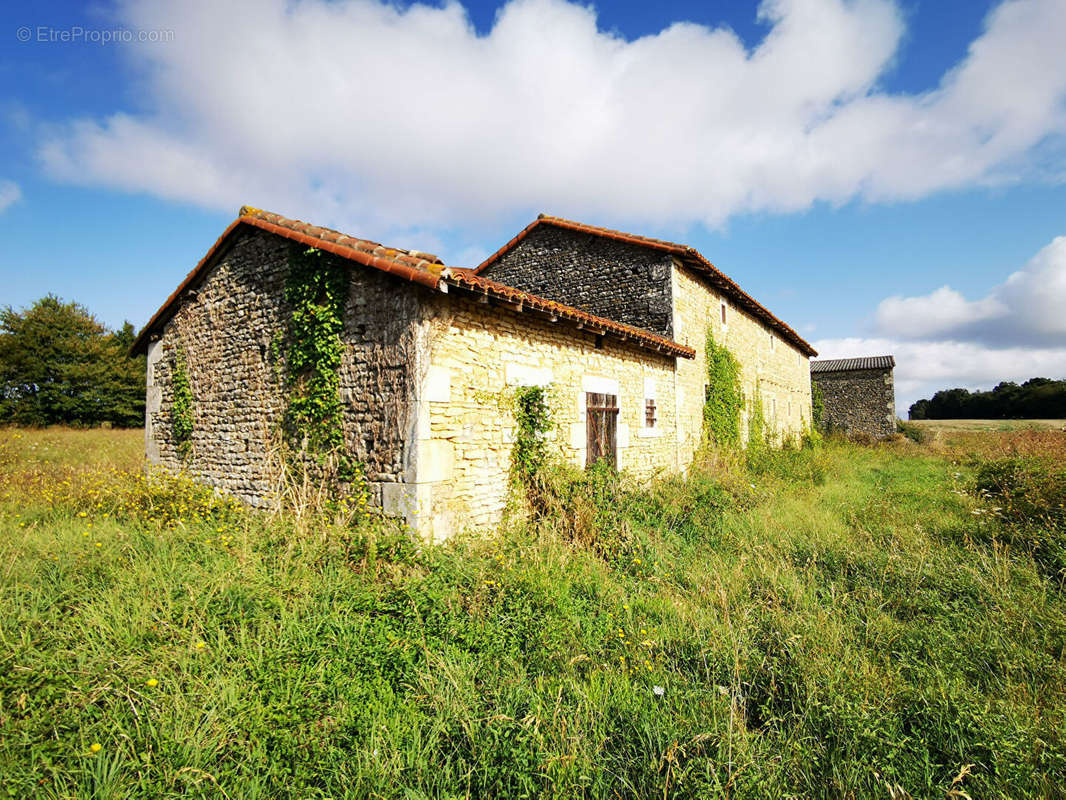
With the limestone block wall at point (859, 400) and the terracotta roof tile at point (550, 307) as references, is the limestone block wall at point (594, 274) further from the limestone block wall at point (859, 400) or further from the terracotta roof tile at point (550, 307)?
the limestone block wall at point (859, 400)

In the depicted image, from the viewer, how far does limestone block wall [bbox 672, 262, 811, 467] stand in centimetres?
1133

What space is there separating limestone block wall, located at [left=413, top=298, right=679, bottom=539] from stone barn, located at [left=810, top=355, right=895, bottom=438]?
78.5ft

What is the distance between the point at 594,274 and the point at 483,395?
23.4 ft

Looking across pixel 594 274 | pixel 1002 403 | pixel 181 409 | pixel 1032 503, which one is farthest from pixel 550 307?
pixel 1002 403

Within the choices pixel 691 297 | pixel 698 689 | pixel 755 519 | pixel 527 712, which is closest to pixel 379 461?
pixel 527 712

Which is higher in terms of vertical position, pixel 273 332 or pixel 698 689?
pixel 273 332

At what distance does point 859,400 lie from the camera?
2598cm

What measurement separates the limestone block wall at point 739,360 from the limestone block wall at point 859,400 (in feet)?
16.6

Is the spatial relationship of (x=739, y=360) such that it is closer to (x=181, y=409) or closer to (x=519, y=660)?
(x=519, y=660)

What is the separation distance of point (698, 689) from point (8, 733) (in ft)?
12.0

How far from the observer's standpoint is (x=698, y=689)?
3.06 m

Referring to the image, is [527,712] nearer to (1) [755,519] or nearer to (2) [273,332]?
(1) [755,519]

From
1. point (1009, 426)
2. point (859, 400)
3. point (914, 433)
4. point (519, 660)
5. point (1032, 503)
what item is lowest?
point (519, 660)

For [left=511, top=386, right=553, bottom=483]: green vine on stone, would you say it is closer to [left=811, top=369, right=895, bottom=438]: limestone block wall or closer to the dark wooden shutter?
the dark wooden shutter
